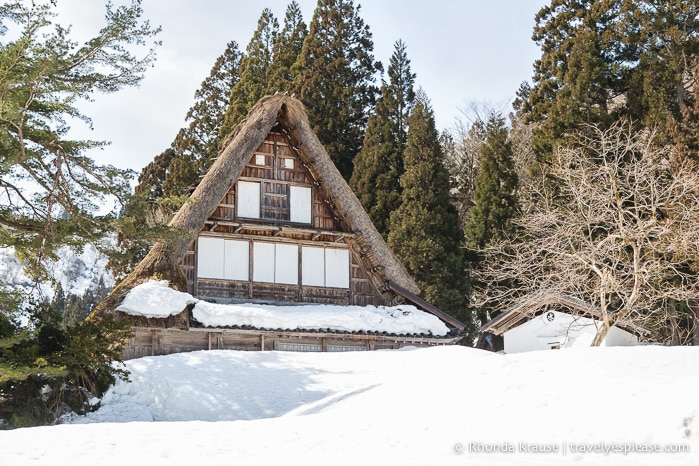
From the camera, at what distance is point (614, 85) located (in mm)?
25031

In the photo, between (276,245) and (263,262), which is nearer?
(263,262)

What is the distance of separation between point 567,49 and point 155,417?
1961cm

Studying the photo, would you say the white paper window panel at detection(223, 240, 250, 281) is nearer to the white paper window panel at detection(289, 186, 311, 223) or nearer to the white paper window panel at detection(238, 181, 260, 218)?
the white paper window panel at detection(238, 181, 260, 218)

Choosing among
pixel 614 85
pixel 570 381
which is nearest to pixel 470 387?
pixel 570 381

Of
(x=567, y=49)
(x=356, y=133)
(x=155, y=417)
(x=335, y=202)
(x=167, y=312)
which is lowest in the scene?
(x=155, y=417)

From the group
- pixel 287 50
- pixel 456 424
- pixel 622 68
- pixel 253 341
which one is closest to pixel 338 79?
pixel 287 50

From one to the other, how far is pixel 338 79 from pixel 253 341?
47.9 ft

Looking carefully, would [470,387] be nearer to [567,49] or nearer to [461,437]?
[461,437]

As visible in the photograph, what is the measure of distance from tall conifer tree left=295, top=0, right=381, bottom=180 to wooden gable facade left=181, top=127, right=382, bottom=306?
29.4 feet

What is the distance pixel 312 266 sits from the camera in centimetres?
1997

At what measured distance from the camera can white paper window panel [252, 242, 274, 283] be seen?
19.4 metres

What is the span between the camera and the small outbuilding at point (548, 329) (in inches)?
761

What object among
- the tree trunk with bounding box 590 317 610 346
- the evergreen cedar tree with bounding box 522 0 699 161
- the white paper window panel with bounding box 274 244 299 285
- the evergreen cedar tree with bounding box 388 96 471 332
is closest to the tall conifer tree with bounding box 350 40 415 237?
the evergreen cedar tree with bounding box 388 96 471 332

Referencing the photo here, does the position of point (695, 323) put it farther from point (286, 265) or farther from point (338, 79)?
point (338, 79)
